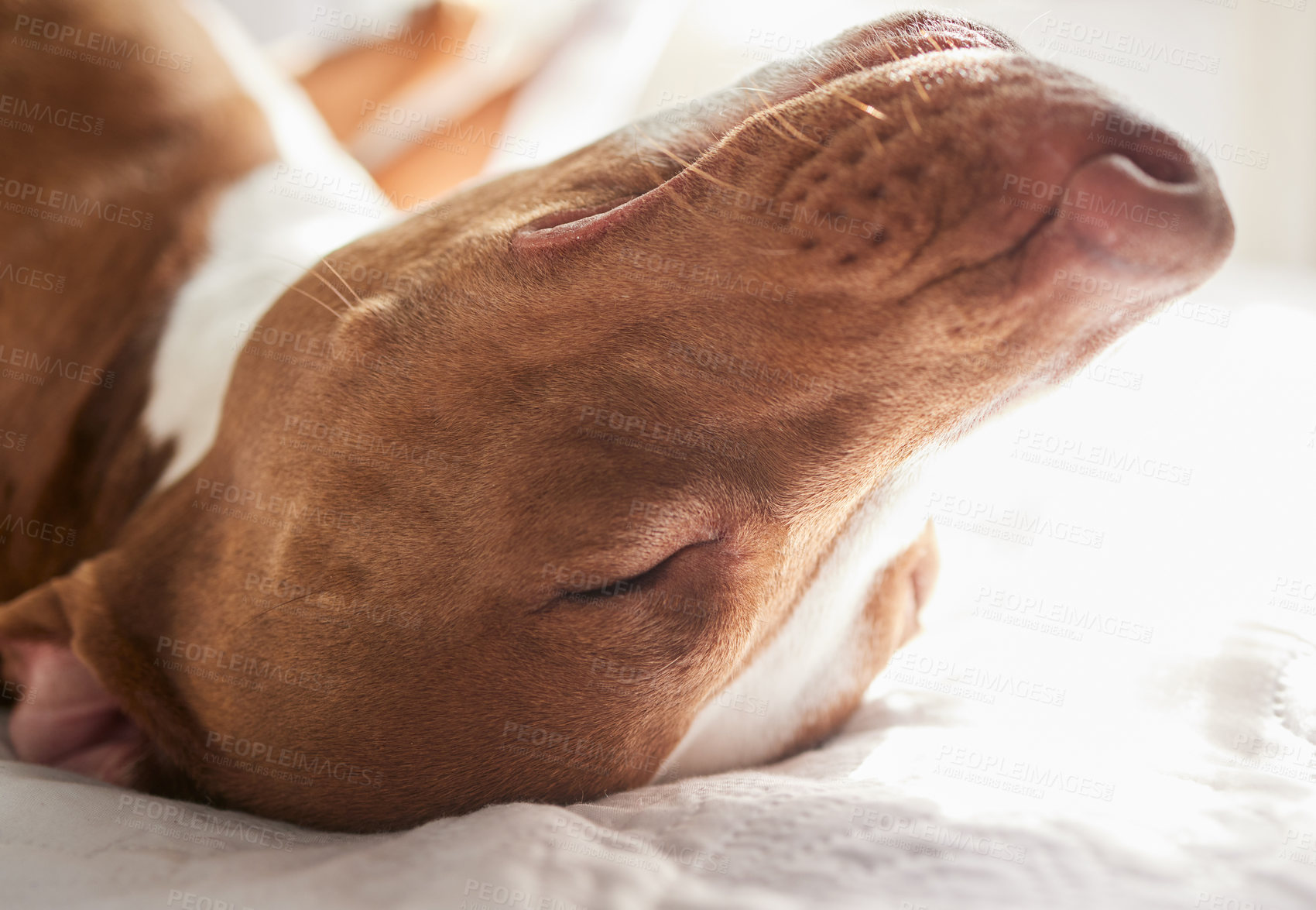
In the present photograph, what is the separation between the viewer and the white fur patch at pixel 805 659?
1.40 meters

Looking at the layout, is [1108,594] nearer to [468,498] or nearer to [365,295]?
[468,498]

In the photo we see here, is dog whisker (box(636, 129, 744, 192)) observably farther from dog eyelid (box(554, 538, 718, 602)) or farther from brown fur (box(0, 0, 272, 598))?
brown fur (box(0, 0, 272, 598))

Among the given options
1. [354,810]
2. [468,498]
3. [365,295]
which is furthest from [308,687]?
[365,295]

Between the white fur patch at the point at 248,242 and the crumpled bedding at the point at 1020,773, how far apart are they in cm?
70

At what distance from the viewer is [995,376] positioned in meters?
1.12

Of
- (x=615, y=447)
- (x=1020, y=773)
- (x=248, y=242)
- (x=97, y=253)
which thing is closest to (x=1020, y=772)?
(x=1020, y=773)

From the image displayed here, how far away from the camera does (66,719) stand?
1559 millimetres

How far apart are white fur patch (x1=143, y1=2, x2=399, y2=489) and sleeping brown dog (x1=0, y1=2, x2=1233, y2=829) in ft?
0.29

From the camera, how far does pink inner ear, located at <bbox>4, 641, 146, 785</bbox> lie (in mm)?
1548

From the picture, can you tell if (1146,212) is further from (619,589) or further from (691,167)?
(619,589)

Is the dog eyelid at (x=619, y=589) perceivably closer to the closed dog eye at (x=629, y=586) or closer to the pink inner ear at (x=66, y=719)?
the closed dog eye at (x=629, y=586)

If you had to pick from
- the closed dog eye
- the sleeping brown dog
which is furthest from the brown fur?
the closed dog eye

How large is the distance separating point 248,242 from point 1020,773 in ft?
6.06

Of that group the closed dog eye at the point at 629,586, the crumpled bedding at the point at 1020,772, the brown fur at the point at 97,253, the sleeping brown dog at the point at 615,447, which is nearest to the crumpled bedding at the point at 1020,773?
the crumpled bedding at the point at 1020,772
